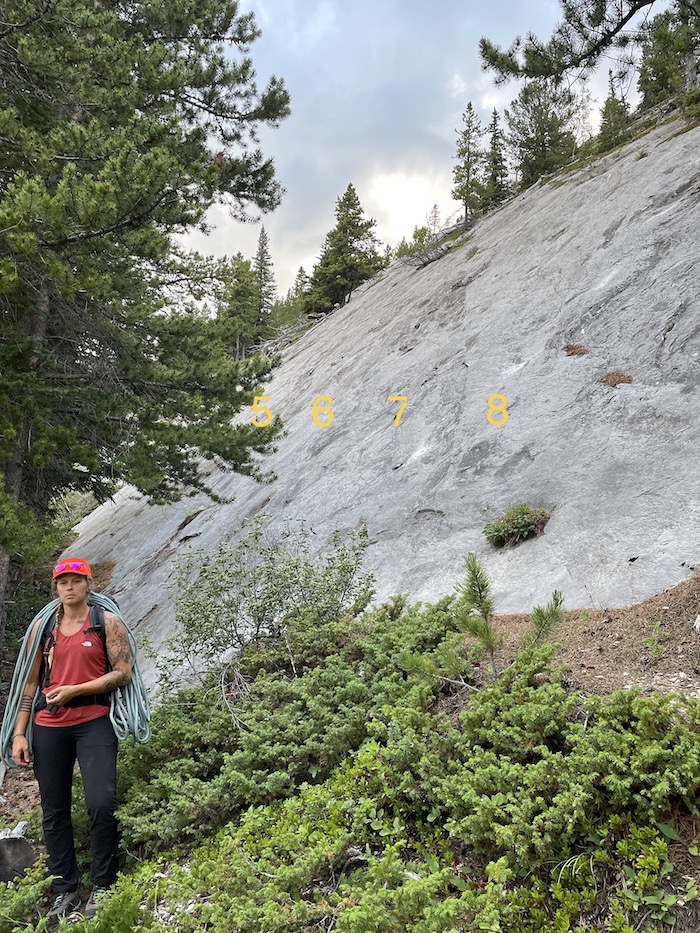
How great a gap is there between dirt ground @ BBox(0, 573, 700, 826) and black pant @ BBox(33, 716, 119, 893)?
4.64 feet

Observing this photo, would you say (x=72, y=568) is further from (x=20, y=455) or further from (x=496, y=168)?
(x=496, y=168)

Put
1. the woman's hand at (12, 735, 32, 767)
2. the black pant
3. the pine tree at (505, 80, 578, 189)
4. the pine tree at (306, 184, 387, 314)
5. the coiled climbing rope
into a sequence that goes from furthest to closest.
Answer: the pine tree at (306, 184, 387, 314) → the pine tree at (505, 80, 578, 189) → the coiled climbing rope → the woman's hand at (12, 735, 32, 767) → the black pant

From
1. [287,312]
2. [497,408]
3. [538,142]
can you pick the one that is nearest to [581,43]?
[497,408]

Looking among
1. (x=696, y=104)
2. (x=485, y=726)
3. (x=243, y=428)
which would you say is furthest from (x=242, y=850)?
(x=696, y=104)

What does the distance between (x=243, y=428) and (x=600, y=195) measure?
500 inches

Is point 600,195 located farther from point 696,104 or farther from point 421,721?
point 421,721

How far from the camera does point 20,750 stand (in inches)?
165

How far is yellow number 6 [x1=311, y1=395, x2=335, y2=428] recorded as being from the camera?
13.8 metres

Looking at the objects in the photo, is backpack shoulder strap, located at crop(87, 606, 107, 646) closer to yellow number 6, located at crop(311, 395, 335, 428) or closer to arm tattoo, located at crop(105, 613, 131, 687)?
arm tattoo, located at crop(105, 613, 131, 687)

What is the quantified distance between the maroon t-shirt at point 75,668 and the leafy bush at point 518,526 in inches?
206

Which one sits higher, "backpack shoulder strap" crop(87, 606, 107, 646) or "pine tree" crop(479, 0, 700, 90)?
"pine tree" crop(479, 0, 700, 90)

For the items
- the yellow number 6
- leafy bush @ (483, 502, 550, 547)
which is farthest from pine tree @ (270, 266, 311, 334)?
leafy bush @ (483, 502, 550, 547)

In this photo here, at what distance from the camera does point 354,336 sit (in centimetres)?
1936

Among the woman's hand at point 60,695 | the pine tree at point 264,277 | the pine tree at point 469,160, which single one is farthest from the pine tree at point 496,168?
the woman's hand at point 60,695
